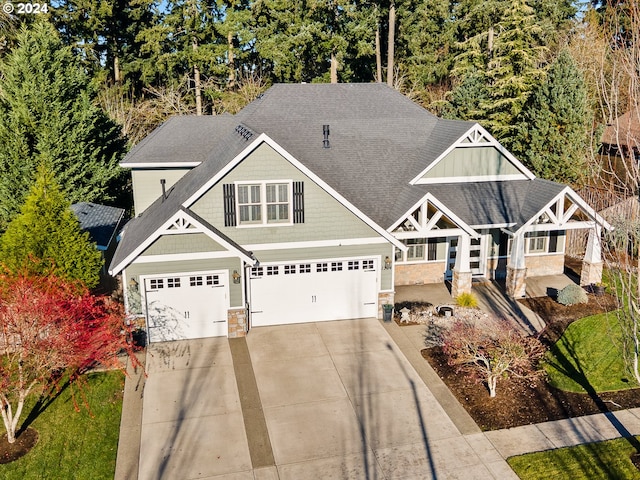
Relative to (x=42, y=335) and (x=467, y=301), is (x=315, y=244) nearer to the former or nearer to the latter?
(x=467, y=301)

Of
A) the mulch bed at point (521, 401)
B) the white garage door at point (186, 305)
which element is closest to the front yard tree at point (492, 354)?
the mulch bed at point (521, 401)

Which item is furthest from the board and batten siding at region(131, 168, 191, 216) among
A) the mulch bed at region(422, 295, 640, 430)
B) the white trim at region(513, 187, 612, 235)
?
the white trim at region(513, 187, 612, 235)

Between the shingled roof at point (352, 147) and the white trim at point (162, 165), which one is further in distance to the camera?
the white trim at point (162, 165)

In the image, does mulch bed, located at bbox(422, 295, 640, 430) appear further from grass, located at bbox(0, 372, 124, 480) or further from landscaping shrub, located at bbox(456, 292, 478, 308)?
grass, located at bbox(0, 372, 124, 480)

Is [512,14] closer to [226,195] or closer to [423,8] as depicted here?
[423,8]

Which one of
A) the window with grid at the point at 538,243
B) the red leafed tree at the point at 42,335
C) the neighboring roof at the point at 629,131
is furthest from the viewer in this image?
the window with grid at the point at 538,243

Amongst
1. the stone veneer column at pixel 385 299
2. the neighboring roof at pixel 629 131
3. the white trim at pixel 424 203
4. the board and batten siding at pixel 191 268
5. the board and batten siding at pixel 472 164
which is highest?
the neighboring roof at pixel 629 131

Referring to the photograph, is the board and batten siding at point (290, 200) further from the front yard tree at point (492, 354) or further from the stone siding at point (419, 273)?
the front yard tree at point (492, 354)
